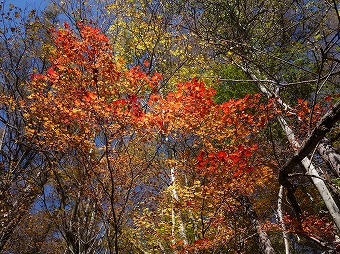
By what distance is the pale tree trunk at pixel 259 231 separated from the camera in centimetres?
793

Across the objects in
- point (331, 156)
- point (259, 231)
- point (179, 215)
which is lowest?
point (259, 231)

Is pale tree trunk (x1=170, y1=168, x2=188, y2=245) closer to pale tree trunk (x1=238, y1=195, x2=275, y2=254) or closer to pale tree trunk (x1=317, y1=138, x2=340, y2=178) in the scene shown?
pale tree trunk (x1=238, y1=195, x2=275, y2=254)

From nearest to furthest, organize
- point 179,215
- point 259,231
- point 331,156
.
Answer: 1. point 331,156
2. point 259,231
3. point 179,215

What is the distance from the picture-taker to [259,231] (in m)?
8.15

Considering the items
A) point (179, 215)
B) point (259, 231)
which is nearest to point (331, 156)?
point (259, 231)

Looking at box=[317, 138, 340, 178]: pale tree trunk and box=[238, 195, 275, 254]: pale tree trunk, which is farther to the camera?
box=[238, 195, 275, 254]: pale tree trunk

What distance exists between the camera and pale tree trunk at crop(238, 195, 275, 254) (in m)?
7.93

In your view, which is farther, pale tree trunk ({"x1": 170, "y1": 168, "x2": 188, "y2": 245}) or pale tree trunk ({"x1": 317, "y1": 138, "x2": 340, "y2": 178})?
pale tree trunk ({"x1": 170, "y1": 168, "x2": 188, "y2": 245})

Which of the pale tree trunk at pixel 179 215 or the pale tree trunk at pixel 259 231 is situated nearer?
the pale tree trunk at pixel 259 231

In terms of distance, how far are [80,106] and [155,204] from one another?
496 cm

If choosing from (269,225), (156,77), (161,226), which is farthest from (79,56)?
(269,225)

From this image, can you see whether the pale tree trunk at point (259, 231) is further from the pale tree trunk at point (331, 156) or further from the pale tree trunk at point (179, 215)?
the pale tree trunk at point (331, 156)

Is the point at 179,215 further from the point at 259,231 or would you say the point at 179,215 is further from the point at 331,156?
the point at 331,156

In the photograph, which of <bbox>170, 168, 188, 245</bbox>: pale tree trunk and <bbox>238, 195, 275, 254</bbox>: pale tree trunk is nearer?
<bbox>238, 195, 275, 254</bbox>: pale tree trunk
